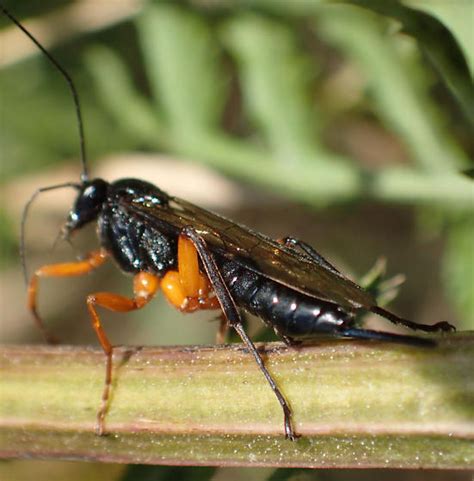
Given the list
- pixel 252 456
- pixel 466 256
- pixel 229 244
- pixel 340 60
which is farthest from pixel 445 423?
pixel 340 60

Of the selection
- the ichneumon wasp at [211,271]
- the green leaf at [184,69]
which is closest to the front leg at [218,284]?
the ichneumon wasp at [211,271]

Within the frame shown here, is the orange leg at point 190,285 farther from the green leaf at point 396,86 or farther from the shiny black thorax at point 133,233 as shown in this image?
the green leaf at point 396,86

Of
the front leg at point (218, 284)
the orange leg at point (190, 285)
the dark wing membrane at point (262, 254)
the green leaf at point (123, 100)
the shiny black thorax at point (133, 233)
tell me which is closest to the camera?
the dark wing membrane at point (262, 254)

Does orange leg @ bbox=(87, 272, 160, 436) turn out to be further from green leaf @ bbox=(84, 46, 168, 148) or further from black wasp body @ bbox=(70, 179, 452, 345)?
green leaf @ bbox=(84, 46, 168, 148)

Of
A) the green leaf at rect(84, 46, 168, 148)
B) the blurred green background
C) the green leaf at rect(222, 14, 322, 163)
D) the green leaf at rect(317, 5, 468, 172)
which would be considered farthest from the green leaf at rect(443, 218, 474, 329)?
the green leaf at rect(84, 46, 168, 148)

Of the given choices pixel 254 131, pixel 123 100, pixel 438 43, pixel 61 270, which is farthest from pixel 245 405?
pixel 254 131

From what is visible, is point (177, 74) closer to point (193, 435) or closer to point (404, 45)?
point (404, 45)
